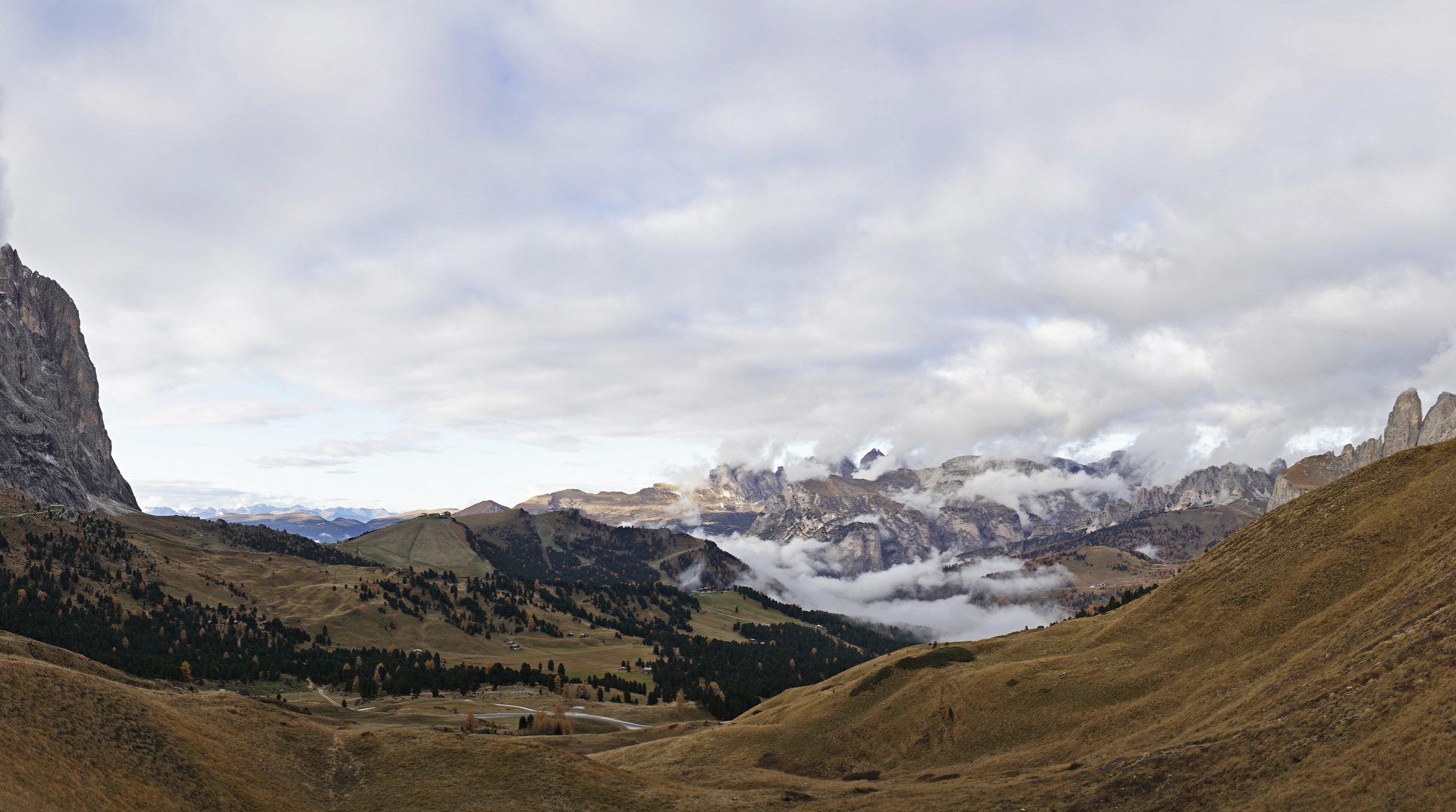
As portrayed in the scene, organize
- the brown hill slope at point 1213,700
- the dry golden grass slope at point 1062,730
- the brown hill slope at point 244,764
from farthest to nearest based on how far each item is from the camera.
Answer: the brown hill slope at point 244,764 → the dry golden grass slope at point 1062,730 → the brown hill slope at point 1213,700

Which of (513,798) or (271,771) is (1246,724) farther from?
(271,771)

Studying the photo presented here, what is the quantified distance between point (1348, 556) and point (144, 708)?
115m

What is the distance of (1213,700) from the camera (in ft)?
208

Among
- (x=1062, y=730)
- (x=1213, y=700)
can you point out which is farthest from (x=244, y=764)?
(x=1213, y=700)

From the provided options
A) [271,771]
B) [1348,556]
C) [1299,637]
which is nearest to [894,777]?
[1299,637]

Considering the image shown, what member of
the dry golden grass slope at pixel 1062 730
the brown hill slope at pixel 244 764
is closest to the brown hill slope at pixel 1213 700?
the dry golden grass slope at pixel 1062 730

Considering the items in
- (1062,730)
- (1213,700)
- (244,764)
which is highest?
(1213,700)

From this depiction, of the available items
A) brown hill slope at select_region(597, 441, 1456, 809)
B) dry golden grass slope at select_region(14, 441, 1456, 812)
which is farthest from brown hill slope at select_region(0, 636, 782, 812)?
brown hill slope at select_region(597, 441, 1456, 809)

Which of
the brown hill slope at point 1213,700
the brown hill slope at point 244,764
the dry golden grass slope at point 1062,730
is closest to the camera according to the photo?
the brown hill slope at point 1213,700

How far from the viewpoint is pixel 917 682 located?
331 feet

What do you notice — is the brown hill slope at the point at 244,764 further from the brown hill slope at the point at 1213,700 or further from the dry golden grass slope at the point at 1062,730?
the brown hill slope at the point at 1213,700

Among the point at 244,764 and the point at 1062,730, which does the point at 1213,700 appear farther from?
the point at 244,764

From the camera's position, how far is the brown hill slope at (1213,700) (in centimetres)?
4359

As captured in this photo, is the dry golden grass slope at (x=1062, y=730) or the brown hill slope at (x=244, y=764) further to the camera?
the brown hill slope at (x=244, y=764)
